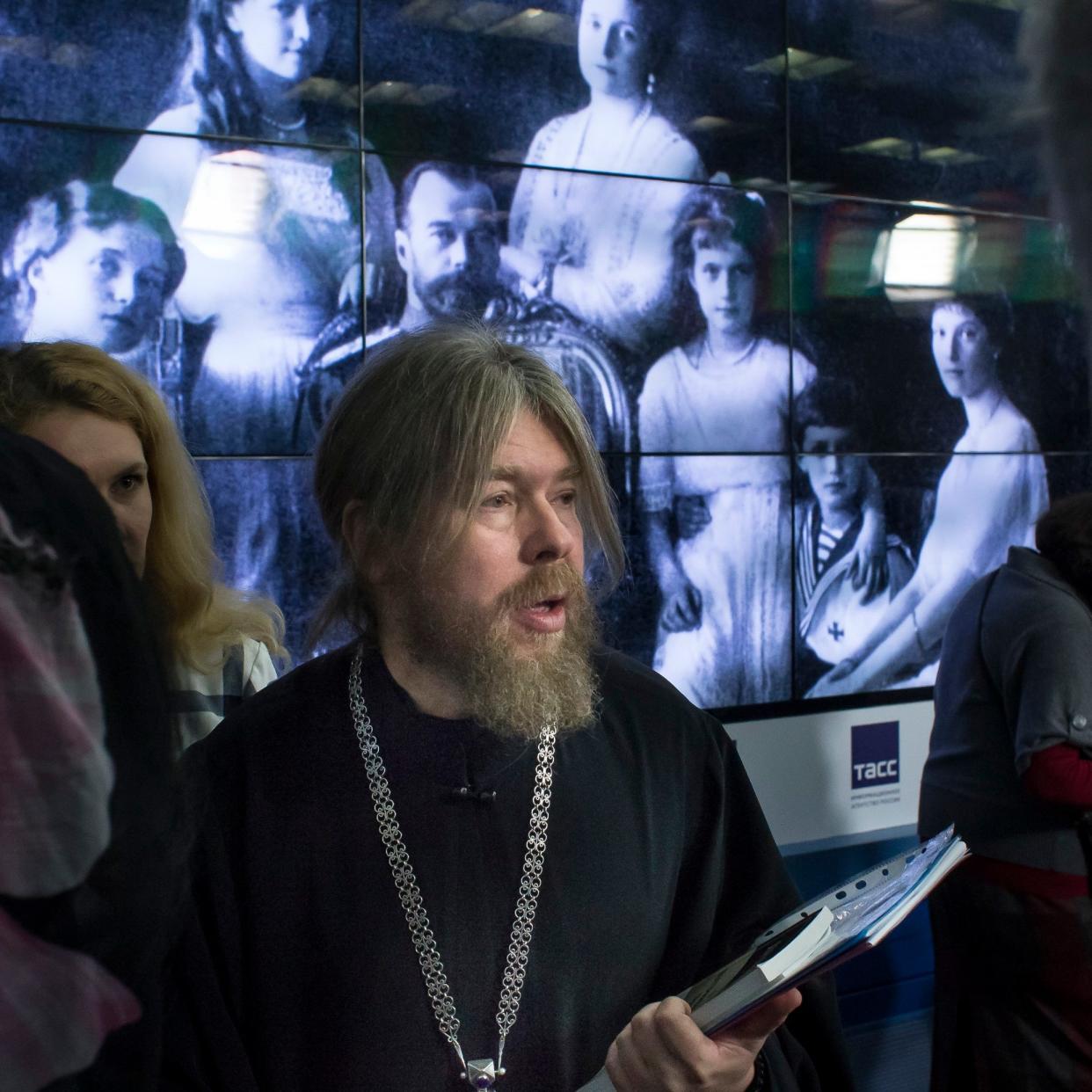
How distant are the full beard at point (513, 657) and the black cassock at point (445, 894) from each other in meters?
0.05

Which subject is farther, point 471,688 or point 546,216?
point 546,216

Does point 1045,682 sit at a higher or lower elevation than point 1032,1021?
higher

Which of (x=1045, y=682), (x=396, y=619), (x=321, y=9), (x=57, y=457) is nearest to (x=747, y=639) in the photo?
(x=1045, y=682)

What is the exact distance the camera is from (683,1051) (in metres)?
1.29

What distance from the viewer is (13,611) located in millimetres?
508

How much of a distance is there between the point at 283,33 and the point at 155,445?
1579 millimetres

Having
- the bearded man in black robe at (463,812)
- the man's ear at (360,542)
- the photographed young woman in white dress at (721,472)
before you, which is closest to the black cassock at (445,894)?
the bearded man in black robe at (463,812)

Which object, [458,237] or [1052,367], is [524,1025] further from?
[1052,367]

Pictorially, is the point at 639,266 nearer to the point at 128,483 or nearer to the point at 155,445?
the point at 155,445

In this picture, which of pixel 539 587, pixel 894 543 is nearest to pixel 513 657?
pixel 539 587

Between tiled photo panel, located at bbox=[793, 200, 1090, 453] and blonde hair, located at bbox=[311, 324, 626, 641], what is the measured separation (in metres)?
2.56

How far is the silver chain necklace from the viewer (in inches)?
61.3

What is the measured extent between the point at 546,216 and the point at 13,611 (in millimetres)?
3359

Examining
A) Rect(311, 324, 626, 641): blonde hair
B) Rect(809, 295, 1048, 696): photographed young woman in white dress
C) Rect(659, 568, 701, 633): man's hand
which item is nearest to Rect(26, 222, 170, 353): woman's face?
Rect(311, 324, 626, 641): blonde hair
